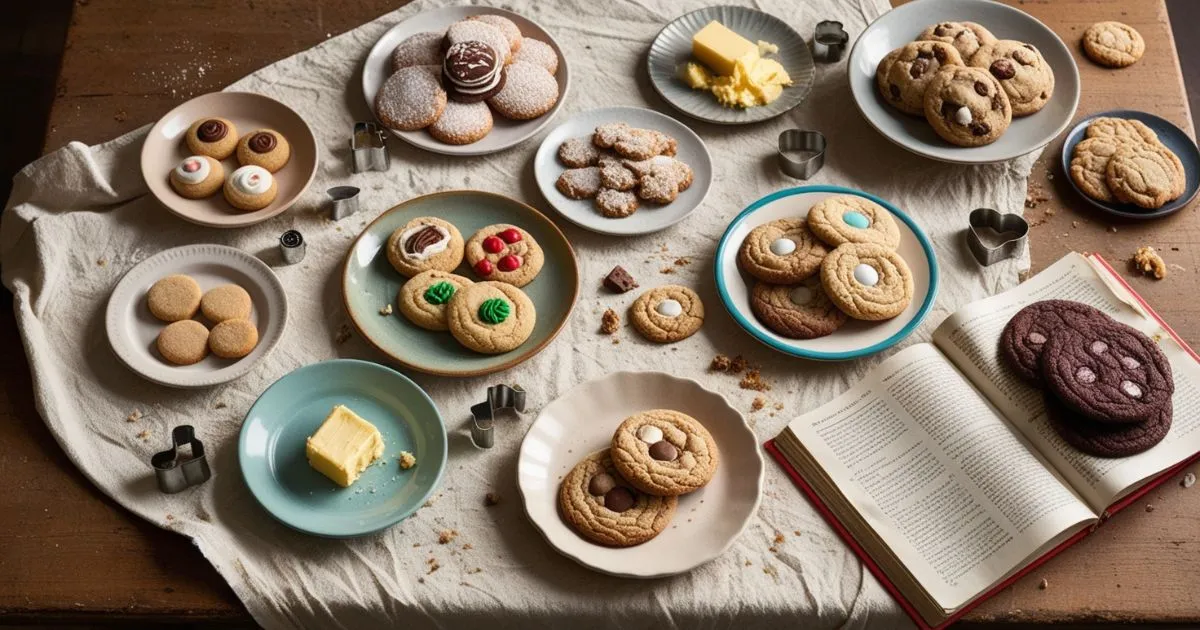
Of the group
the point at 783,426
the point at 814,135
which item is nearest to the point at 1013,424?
the point at 783,426

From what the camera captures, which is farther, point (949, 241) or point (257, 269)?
point (949, 241)

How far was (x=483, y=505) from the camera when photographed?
7.27ft

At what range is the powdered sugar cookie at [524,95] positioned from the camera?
2793mm

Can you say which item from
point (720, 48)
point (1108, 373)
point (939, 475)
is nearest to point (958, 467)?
point (939, 475)

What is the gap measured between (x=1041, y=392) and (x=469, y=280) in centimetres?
131

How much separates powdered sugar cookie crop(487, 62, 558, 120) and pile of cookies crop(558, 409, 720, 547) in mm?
979

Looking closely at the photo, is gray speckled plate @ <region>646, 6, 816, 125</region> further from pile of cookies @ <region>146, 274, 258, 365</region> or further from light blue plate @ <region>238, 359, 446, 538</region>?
pile of cookies @ <region>146, 274, 258, 365</region>

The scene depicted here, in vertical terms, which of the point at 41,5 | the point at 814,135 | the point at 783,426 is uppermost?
the point at 814,135

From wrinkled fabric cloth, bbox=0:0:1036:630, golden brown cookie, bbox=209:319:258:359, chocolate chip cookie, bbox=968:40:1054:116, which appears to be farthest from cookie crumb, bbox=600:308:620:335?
chocolate chip cookie, bbox=968:40:1054:116

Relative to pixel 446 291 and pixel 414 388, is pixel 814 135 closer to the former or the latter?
pixel 446 291

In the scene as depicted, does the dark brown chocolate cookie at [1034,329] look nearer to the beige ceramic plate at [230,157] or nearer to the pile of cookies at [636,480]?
→ the pile of cookies at [636,480]

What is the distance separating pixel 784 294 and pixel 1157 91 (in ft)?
4.38

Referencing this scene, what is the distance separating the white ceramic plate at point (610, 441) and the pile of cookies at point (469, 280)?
9.3 inches

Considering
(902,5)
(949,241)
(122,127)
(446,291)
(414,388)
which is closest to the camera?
(414,388)
